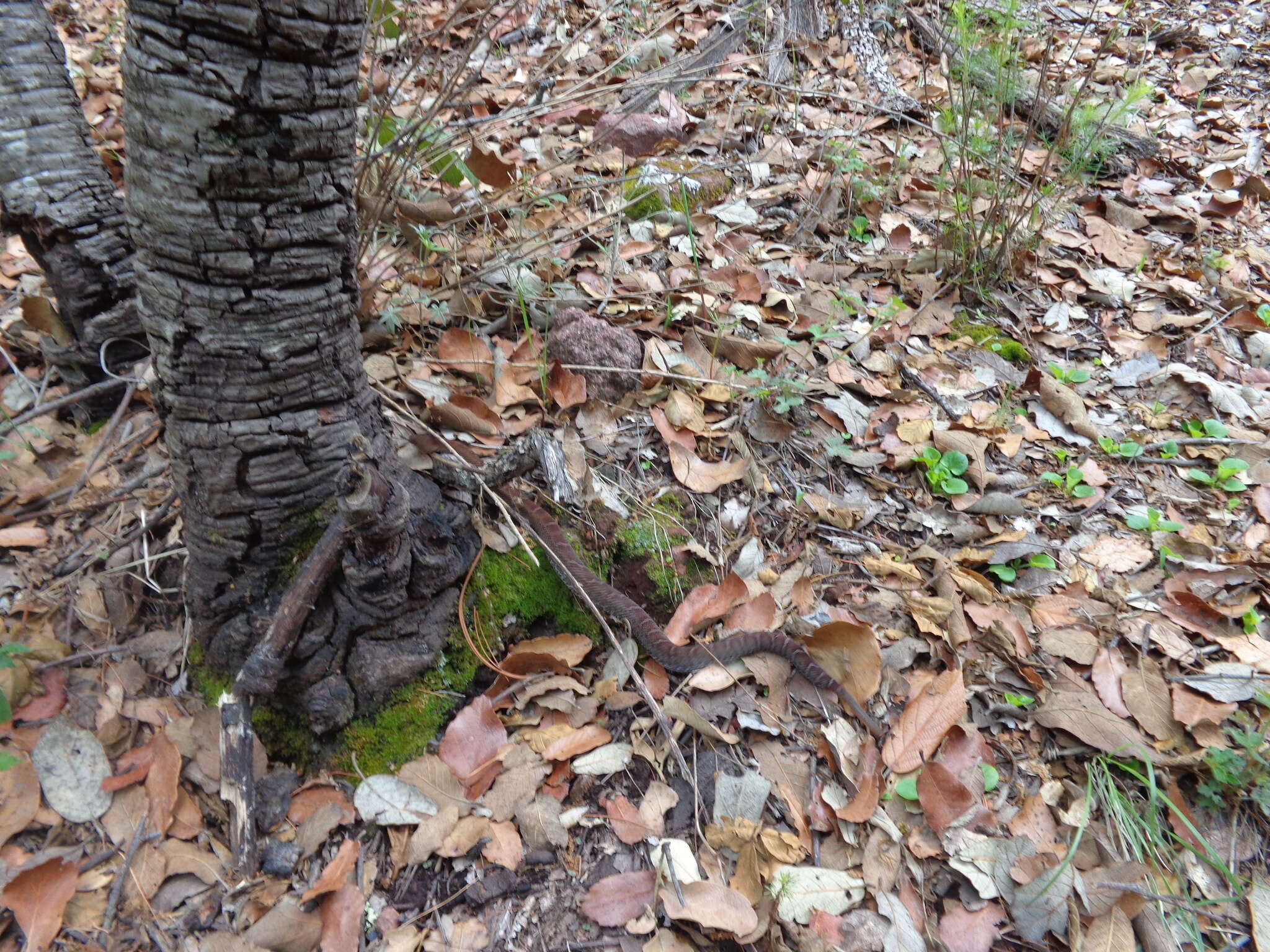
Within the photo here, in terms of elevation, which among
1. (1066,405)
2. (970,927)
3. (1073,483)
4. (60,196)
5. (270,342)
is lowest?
(970,927)

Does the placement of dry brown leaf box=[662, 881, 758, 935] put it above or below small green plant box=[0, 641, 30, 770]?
above

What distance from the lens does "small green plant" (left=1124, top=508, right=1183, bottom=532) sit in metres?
2.31

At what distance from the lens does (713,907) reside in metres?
1.58

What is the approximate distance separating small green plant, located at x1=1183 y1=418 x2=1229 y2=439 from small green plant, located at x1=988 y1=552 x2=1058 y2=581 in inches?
33.6

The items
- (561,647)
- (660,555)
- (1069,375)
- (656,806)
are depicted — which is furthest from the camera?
(1069,375)

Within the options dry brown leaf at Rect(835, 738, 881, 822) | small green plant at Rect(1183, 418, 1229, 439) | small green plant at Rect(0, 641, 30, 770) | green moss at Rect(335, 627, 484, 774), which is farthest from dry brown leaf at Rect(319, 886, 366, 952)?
small green plant at Rect(1183, 418, 1229, 439)

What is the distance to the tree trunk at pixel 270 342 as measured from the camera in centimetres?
128

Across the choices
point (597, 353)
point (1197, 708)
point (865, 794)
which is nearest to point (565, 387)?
point (597, 353)

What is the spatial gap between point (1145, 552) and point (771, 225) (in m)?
1.90

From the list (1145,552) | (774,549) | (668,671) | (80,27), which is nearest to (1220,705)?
(1145,552)

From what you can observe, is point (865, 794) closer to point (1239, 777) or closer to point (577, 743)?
point (577, 743)

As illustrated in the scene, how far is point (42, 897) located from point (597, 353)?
1.96 meters

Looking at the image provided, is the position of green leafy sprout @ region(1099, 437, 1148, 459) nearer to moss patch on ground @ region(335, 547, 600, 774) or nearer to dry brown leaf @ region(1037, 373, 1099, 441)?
dry brown leaf @ region(1037, 373, 1099, 441)

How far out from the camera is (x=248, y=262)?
4.81 feet
